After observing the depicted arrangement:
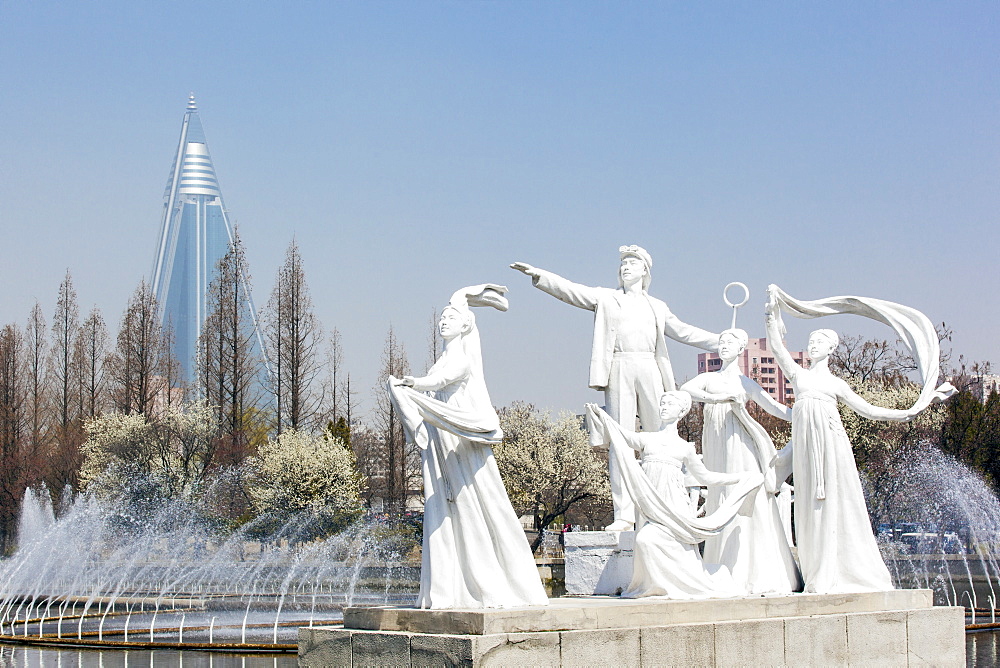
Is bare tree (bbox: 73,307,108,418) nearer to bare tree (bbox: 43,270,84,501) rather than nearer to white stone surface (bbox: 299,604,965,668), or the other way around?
bare tree (bbox: 43,270,84,501)

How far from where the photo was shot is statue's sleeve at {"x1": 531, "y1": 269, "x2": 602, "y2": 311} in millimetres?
11969

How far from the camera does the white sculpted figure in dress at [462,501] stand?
905 centimetres

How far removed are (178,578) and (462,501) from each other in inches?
922

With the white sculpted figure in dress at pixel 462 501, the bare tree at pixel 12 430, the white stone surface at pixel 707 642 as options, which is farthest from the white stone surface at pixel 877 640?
the bare tree at pixel 12 430

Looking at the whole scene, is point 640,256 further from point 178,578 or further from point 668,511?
point 178,578

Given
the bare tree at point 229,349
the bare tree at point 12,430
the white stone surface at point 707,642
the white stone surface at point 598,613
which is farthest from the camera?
the bare tree at point 12,430

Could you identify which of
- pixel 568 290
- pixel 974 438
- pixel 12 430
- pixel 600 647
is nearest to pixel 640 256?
pixel 568 290

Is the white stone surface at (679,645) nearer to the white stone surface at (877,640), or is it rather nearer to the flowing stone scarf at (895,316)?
the white stone surface at (877,640)

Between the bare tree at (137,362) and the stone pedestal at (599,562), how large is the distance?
108 ft

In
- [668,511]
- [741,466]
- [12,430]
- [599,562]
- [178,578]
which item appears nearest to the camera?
[668,511]

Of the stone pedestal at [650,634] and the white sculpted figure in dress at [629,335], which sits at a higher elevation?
the white sculpted figure in dress at [629,335]

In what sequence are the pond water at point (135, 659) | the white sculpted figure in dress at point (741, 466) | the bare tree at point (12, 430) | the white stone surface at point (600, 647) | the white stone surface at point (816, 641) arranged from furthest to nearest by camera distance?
the bare tree at point (12, 430)
the pond water at point (135, 659)
the white sculpted figure in dress at point (741, 466)
the white stone surface at point (816, 641)
the white stone surface at point (600, 647)

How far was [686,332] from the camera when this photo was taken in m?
12.2

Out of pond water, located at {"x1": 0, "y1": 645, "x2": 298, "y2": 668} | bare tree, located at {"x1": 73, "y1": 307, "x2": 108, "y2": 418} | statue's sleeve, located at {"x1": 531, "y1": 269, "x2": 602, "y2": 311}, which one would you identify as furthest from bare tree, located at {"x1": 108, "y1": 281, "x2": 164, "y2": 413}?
statue's sleeve, located at {"x1": 531, "y1": 269, "x2": 602, "y2": 311}
